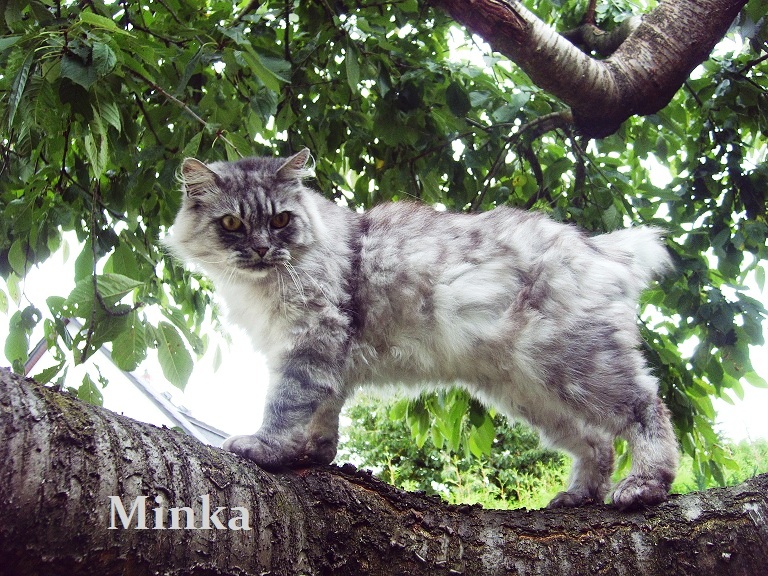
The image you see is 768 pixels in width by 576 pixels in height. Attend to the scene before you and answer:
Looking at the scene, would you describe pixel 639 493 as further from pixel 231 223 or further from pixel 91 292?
pixel 91 292

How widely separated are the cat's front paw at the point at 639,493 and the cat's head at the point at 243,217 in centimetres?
135

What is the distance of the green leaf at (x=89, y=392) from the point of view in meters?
2.12

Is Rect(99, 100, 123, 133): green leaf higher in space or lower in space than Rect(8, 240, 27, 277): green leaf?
higher

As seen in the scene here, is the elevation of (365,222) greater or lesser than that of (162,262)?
lesser

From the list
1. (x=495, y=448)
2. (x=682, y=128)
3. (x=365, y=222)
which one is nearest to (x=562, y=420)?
(x=365, y=222)

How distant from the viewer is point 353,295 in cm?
249

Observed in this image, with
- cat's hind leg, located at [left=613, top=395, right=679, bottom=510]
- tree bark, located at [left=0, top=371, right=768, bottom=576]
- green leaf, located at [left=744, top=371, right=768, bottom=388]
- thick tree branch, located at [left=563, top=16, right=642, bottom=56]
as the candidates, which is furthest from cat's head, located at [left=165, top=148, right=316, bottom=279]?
green leaf, located at [left=744, top=371, right=768, bottom=388]

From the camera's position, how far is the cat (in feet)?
7.55

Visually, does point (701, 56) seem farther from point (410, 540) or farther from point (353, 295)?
point (410, 540)

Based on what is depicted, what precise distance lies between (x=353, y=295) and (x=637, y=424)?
110 centimetres

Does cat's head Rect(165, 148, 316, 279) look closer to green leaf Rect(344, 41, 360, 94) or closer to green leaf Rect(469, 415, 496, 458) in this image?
green leaf Rect(344, 41, 360, 94)

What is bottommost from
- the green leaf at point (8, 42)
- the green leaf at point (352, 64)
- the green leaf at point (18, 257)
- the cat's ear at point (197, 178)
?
the green leaf at point (18, 257)

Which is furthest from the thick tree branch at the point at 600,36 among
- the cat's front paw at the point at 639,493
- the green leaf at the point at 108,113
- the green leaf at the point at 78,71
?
the green leaf at the point at 78,71

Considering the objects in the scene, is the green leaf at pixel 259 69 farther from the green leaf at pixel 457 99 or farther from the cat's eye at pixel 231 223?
the green leaf at pixel 457 99
